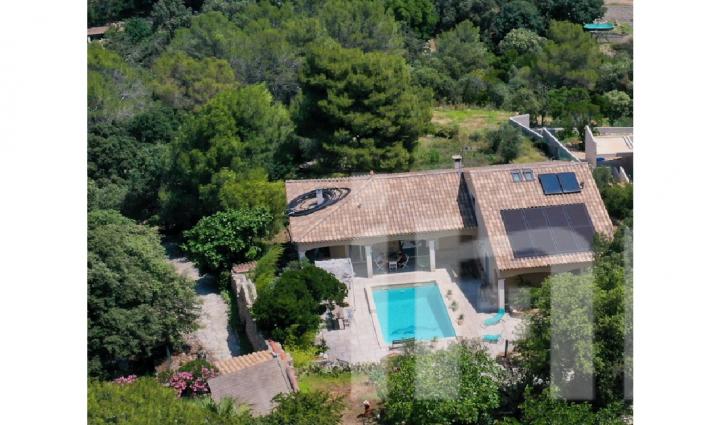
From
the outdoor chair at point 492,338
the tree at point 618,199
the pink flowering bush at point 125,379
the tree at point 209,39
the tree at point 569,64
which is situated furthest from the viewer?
the tree at point 209,39

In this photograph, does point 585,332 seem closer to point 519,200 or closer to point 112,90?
point 519,200

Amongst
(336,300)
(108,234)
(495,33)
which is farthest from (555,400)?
(495,33)

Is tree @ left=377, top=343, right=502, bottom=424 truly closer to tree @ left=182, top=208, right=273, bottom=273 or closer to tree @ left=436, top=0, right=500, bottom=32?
tree @ left=182, top=208, right=273, bottom=273

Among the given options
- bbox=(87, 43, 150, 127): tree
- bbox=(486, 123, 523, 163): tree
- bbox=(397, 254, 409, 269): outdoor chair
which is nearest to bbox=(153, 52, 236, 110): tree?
bbox=(87, 43, 150, 127): tree

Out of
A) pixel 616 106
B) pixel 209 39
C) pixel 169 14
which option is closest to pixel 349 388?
pixel 616 106

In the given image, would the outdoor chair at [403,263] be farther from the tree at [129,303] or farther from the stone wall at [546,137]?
the stone wall at [546,137]

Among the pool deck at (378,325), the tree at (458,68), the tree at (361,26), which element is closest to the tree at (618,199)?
the pool deck at (378,325)

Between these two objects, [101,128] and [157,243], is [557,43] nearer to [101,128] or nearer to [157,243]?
[101,128]
